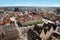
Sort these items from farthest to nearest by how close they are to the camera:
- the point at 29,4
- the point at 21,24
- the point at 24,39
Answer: the point at 29,4, the point at 21,24, the point at 24,39

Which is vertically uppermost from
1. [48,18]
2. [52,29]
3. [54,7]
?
[54,7]

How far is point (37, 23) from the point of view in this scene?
9.84ft

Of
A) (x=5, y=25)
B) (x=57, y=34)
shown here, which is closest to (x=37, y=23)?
(x=57, y=34)

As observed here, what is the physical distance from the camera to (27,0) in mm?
3193

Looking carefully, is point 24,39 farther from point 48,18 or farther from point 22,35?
point 48,18

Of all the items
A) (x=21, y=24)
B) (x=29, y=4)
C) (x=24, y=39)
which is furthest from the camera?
(x=29, y=4)

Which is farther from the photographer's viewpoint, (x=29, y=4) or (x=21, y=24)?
(x=29, y=4)

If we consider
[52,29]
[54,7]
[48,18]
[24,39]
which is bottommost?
[24,39]

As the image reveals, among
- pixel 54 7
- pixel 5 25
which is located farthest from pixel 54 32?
pixel 5 25

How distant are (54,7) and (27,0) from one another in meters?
0.74

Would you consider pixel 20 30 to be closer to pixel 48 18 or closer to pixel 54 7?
pixel 48 18

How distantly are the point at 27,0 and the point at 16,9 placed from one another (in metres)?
0.37

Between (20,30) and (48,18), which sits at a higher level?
(48,18)

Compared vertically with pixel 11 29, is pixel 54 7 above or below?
above
